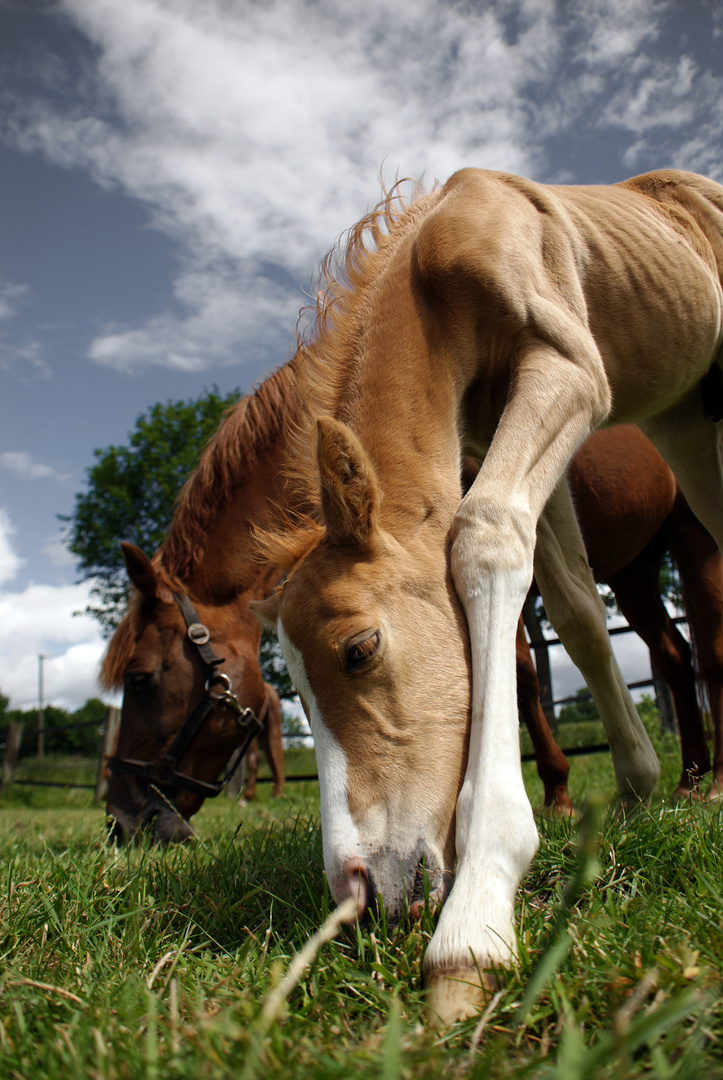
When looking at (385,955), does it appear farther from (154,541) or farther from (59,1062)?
(154,541)

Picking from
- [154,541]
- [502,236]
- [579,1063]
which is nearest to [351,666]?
[579,1063]

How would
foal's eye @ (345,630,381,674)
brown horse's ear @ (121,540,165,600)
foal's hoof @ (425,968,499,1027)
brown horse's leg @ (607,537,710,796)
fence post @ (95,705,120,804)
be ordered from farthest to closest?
fence post @ (95,705,120,804), brown horse's leg @ (607,537,710,796), brown horse's ear @ (121,540,165,600), foal's eye @ (345,630,381,674), foal's hoof @ (425,968,499,1027)

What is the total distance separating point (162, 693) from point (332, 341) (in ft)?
8.78

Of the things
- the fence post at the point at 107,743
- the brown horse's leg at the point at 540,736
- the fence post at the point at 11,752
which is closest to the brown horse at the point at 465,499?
the brown horse's leg at the point at 540,736

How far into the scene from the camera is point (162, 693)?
419 centimetres

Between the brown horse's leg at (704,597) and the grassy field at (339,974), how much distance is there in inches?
91.9

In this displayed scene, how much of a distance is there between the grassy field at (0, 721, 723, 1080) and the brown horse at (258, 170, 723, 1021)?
15 centimetres

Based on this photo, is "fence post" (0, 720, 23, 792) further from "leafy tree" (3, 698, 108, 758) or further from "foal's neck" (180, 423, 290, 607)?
"leafy tree" (3, 698, 108, 758)

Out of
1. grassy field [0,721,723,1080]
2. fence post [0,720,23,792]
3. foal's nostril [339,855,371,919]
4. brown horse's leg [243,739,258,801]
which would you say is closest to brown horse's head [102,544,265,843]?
grassy field [0,721,723,1080]

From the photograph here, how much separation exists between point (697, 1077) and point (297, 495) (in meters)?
2.51

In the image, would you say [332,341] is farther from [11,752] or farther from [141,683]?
[11,752]

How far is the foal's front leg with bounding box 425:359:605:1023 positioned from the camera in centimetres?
122

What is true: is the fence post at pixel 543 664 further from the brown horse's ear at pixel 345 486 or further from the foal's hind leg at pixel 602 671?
the brown horse's ear at pixel 345 486

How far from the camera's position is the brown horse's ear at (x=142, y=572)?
4.25m
